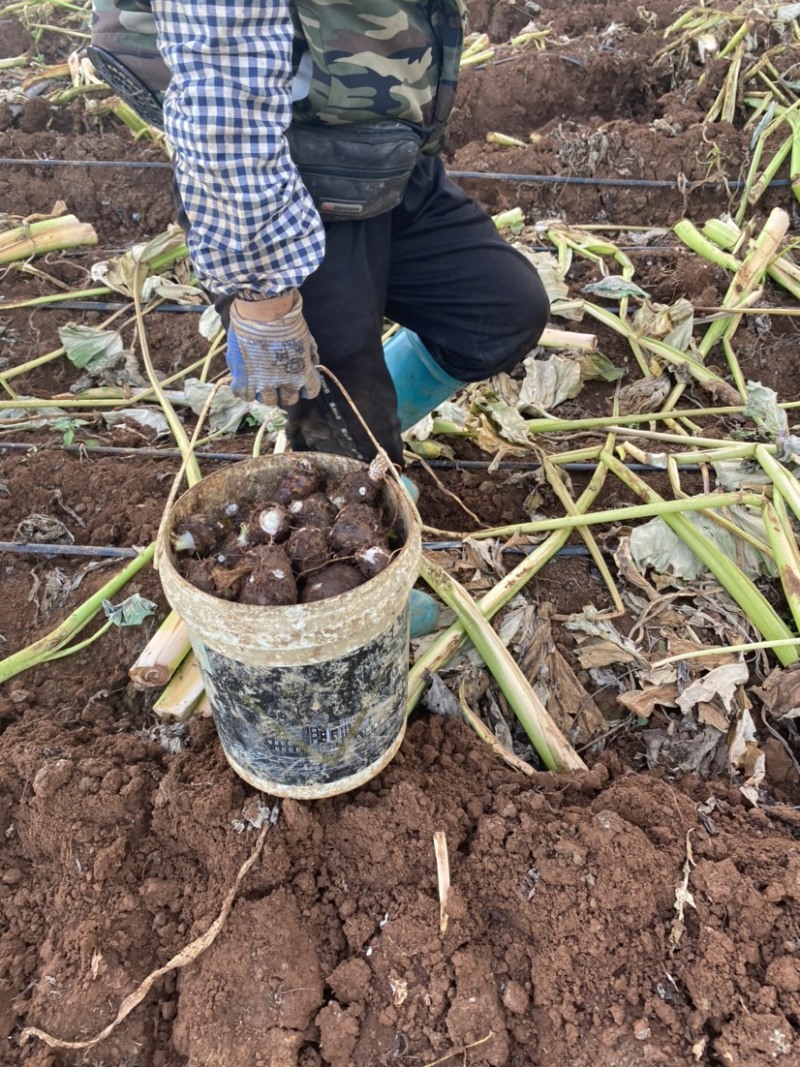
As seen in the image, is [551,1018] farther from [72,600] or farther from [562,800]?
[72,600]

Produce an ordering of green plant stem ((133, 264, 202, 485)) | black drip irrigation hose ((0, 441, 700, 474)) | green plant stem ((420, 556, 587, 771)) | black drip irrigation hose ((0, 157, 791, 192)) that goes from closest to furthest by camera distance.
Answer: green plant stem ((420, 556, 587, 771)), green plant stem ((133, 264, 202, 485)), black drip irrigation hose ((0, 441, 700, 474)), black drip irrigation hose ((0, 157, 791, 192))

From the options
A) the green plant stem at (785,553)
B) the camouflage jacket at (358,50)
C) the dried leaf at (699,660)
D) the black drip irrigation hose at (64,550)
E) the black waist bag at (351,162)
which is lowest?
the black drip irrigation hose at (64,550)

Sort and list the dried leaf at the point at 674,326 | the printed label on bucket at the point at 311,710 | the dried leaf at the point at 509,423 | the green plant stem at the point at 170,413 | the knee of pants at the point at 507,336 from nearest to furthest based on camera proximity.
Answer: the printed label on bucket at the point at 311,710, the knee of pants at the point at 507,336, the green plant stem at the point at 170,413, the dried leaf at the point at 509,423, the dried leaf at the point at 674,326

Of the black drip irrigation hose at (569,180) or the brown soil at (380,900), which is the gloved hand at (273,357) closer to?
the brown soil at (380,900)

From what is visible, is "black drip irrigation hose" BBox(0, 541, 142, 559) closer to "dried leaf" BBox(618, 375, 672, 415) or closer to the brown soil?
the brown soil

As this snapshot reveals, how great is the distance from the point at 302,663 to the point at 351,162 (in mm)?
1007

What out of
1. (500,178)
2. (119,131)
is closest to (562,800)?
(500,178)

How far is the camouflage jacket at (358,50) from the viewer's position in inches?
58.0

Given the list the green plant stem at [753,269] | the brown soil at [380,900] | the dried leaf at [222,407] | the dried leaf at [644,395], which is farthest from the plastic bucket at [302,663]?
the green plant stem at [753,269]

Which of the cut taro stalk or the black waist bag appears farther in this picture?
the black waist bag

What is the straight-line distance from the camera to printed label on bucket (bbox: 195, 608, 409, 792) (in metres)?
1.41

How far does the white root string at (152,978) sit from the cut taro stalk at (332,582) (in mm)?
591

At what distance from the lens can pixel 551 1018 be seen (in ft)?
4.75

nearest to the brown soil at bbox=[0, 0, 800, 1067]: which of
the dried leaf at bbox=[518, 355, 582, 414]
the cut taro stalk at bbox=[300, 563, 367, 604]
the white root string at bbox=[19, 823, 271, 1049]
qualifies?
the white root string at bbox=[19, 823, 271, 1049]
